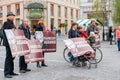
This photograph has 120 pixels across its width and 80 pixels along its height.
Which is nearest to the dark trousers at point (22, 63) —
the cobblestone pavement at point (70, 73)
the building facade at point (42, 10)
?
the cobblestone pavement at point (70, 73)

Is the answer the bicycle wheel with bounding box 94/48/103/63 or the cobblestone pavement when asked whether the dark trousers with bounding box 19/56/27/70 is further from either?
the bicycle wheel with bounding box 94/48/103/63

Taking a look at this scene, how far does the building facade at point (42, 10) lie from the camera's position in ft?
201

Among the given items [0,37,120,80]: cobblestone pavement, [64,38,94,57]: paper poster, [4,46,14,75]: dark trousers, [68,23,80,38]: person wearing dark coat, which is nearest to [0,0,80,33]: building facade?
[68,23,80,38]: person wearing dark coat

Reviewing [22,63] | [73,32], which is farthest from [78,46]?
[22,63]

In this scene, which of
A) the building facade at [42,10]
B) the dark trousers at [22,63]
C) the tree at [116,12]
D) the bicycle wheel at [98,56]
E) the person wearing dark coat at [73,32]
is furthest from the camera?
the building facade at [42,10]

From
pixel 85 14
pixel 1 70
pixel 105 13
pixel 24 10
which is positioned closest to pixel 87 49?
pixel 1 70

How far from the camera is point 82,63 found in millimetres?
13211

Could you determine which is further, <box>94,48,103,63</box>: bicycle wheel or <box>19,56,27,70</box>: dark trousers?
<box>94,48,103,63</box>: bicycle wheel

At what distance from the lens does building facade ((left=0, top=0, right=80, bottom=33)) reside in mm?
61188

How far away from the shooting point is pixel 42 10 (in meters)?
61.9

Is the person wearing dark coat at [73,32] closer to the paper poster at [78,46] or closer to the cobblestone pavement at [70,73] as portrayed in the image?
the paper poster at [78,46]

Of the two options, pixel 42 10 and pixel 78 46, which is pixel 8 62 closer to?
pixel 78 46

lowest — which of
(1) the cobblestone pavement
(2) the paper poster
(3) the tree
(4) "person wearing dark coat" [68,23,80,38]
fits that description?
(1) the cobblestone pavement

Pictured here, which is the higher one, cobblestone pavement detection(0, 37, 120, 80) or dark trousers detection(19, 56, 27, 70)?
dark trousers detection(19, 56, 27, 70)
